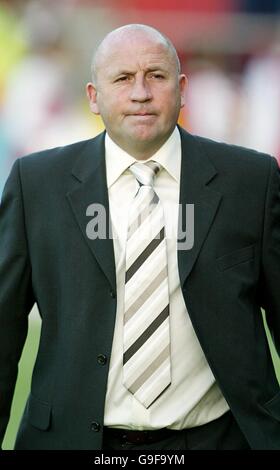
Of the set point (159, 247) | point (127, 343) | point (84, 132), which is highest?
point (84, 132)

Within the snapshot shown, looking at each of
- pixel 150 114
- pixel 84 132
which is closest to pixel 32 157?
pixel 150 114

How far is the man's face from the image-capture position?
356 cm

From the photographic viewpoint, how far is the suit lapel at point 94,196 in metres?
3.53

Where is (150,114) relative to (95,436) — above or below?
above

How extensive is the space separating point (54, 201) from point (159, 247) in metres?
0.39

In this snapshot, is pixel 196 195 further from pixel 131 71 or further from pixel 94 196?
pixel 131 71

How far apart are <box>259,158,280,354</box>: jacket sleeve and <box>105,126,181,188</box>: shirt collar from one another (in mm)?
325

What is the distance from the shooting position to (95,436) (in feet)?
11.4

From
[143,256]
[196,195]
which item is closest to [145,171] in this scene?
[196,195]

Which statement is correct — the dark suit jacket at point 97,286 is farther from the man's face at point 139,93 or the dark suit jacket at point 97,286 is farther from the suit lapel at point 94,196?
the man's face at point 139,93

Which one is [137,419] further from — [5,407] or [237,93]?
[237,93]

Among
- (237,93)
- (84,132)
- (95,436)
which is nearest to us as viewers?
(95,436)

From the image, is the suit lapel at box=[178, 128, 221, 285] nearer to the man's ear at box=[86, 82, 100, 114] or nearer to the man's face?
the man's face

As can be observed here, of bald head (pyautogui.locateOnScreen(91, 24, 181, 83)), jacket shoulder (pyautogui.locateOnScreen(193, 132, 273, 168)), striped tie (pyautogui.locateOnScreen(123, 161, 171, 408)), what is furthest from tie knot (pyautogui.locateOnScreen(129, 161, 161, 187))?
bald head (pyautogui.locateOnScreen(91, 24, 181, 83))
